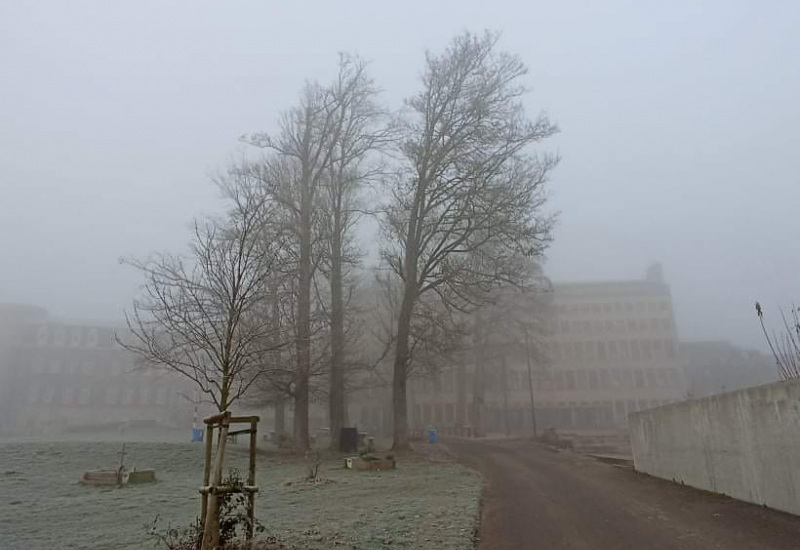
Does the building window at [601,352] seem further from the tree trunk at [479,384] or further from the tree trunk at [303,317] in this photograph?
the tree trunk at [303,317]

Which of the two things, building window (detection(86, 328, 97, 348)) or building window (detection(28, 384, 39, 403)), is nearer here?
building window (detection(28, 384, 39, 403))

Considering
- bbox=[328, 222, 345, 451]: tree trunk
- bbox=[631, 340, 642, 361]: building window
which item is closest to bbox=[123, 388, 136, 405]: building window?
bbox=[328, 222, 345, 451]: tree trunk

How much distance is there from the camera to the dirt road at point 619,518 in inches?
308

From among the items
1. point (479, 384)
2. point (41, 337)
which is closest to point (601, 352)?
point (479, 384)

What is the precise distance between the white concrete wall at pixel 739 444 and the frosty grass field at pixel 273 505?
4.78 metres

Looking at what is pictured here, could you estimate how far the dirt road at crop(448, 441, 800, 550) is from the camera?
782 centimetres

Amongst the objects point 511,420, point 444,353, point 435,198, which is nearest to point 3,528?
point 444,353

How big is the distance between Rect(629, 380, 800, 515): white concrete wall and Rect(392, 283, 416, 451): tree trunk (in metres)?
11.1

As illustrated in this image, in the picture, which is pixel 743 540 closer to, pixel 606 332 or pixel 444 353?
pixel 444 353

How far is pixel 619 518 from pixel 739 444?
2.64 meters

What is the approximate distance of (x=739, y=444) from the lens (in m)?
9.93

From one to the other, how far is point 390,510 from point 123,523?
4746 mm

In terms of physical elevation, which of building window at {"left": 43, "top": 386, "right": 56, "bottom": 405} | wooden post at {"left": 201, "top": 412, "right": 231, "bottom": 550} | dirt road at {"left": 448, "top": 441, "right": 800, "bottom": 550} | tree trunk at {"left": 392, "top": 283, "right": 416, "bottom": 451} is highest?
building window at {"left": 43, "top": 386, "right": 56, "bottom": 405}

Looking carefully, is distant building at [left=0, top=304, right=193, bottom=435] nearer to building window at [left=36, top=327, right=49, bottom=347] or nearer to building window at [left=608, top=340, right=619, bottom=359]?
building window at [left=36, top=327, right=49, bottom=347]
